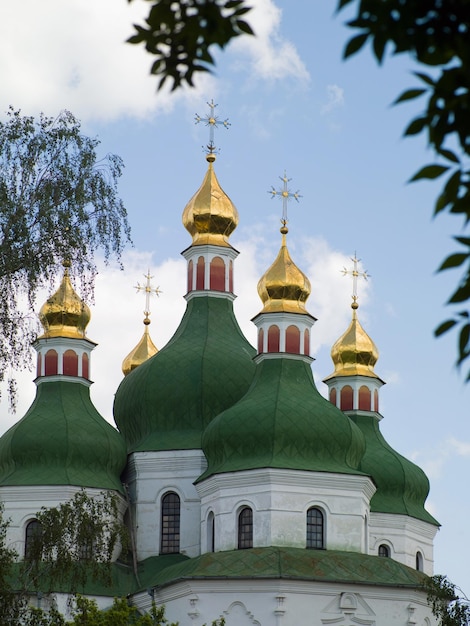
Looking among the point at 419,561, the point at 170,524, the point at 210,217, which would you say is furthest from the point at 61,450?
the point at 419,561

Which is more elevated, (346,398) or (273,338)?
(273,338)

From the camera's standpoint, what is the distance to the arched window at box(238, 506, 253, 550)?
3294 centimetres

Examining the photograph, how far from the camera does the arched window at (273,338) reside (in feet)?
116

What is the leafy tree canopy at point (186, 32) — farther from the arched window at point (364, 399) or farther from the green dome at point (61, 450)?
the arched window at point (364, 399)

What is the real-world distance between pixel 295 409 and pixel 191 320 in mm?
5543

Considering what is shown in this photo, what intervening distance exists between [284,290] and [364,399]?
206 inches

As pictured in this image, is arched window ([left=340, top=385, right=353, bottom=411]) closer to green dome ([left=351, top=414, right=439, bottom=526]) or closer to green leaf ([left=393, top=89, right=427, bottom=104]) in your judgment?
green dome ([left=351, top=414, right=439, bottom=526])

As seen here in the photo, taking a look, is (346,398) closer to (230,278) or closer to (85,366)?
(230,278)

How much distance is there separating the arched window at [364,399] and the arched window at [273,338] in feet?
16.8

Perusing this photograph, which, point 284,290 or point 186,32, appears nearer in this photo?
point 186,32

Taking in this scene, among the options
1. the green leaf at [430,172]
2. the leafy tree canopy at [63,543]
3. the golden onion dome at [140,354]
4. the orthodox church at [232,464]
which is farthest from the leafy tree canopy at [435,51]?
the golden onion dome at [140,354]

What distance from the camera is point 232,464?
110ft

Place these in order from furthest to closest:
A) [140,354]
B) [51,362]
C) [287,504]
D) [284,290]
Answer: [140,354] → [51,362] → [284,290] → [287,504]

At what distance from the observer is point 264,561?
3177cm
